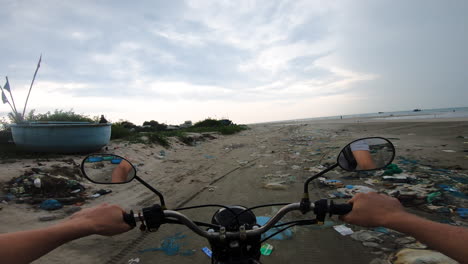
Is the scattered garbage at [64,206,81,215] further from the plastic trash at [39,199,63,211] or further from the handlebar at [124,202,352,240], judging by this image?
the handlebar at [124,202,352,240]

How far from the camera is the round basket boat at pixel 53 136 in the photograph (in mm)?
4906

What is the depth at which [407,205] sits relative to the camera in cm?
281

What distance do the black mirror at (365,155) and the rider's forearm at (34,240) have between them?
1.40m

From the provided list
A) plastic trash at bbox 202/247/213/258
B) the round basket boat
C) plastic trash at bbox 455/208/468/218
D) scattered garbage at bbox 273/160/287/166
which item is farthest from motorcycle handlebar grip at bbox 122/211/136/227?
the round basket boat

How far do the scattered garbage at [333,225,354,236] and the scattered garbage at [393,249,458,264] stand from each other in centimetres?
45

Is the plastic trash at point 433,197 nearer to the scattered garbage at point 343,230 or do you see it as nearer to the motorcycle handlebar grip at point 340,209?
the scattered garbage at point 343,230

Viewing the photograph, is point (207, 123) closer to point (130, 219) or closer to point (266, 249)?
point (266, 249)

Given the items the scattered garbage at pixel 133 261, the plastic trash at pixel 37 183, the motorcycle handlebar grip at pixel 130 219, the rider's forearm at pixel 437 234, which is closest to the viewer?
the rider's forearm at pixel 437 234

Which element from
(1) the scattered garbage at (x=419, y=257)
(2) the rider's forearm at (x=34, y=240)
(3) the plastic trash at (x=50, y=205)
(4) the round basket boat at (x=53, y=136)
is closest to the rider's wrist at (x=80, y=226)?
(2) the rider's forearm at (x=34, y=240)

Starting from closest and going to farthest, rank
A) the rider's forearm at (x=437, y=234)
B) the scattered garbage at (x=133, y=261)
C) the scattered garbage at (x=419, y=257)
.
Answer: the rider's forearm at (x=437, y=234), the scattered garbage at (x=419, y=257), the scattered garbage at (x=133, y=261)

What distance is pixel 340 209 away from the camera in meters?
1.05

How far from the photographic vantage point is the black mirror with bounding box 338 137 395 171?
1325mm

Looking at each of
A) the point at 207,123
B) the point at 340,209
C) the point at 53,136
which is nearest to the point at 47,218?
the point at 53,136

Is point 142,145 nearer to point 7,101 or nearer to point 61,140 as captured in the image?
point 61,140
